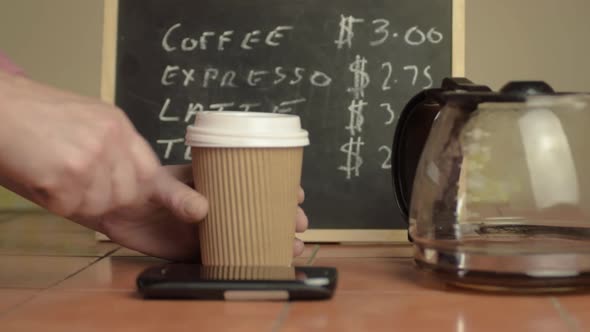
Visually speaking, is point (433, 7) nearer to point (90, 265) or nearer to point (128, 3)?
point (128, 3)

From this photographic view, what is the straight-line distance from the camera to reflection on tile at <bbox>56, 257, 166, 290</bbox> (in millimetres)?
911

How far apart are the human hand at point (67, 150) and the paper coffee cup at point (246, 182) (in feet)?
0.30

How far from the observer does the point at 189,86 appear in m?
1.29

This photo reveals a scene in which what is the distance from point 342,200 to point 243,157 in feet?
1.20

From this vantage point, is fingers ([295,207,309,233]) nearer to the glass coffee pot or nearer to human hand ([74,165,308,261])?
human hand ([74,165,308,261])

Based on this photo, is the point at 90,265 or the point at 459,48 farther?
the point at 459,48

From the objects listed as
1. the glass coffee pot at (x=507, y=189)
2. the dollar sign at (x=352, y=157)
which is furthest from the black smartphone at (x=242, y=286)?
the dollar sign at (x=352, y=157)

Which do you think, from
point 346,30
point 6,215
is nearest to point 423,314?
point 346,30

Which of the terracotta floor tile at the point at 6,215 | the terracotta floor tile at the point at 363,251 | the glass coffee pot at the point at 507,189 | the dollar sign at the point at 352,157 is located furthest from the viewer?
the terracotta floor tile at the point at 6,215

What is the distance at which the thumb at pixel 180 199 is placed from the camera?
0.93 metres

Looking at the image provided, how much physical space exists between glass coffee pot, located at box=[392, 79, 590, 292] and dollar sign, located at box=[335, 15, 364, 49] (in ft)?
0.99

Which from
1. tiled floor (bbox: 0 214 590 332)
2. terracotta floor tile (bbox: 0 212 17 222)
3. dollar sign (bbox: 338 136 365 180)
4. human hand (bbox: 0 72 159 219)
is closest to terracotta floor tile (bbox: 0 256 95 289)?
tiled floor (bbox: 0 214 590 332)

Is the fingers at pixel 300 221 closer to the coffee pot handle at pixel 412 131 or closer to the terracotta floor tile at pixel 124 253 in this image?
the coffee pot handle at pixel 412 131

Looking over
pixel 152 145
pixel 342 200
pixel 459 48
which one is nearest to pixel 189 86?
pixel 152 145
